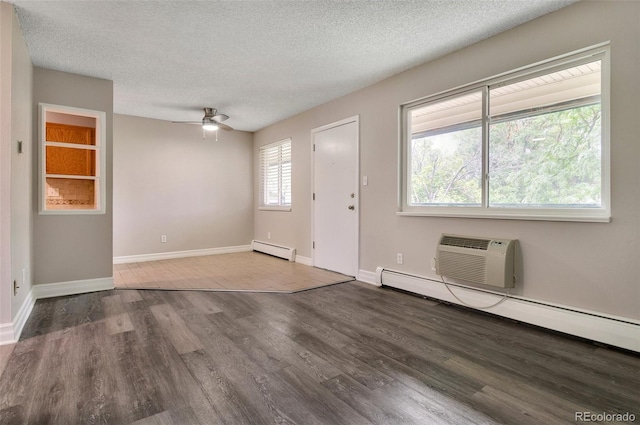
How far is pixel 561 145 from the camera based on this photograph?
2518 mm

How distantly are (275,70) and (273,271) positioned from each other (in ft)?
8.73

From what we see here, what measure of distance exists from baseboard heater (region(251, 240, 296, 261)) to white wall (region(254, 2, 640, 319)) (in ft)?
5.61

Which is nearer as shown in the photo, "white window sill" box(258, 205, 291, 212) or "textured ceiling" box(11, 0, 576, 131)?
"textured ceiling" box(11, 0, 576, 131)

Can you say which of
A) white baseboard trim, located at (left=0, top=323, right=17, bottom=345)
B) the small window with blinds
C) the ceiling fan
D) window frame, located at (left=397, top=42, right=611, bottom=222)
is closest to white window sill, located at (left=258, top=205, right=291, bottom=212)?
the small window with blinds

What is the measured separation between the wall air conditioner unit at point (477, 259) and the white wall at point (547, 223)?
101 mm

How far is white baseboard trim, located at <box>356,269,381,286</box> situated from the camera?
3953 millimetres

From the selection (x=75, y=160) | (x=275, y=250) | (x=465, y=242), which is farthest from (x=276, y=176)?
(x=465, y=242)

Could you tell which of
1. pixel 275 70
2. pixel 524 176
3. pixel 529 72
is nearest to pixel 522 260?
pixel 524 176

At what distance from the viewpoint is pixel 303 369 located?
193cm

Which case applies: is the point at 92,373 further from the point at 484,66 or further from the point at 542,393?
the point at 484,66

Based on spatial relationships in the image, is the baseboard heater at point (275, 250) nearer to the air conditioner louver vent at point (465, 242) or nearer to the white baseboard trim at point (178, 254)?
the white baseboard trim at point (178, 254)

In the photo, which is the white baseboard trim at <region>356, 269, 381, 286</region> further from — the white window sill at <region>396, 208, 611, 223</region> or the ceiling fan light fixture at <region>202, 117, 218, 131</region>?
the ceiling fan light fixture at <region>202, 117, 218, 131</region>

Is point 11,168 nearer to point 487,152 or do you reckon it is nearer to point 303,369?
point 303,369

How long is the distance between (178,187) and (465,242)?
16.1ft
